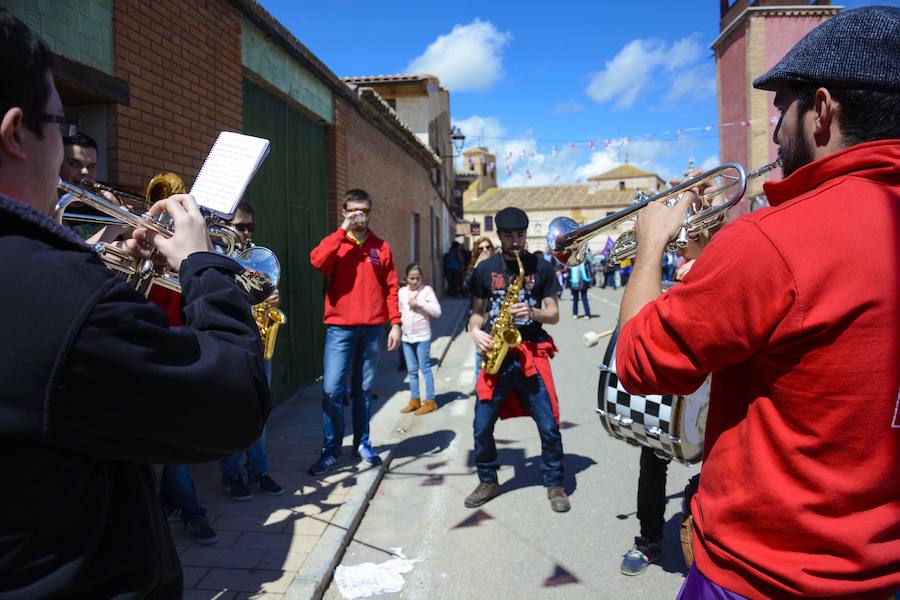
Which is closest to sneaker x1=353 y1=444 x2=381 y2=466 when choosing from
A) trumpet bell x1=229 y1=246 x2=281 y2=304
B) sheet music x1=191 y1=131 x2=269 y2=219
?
trumpet bell x1=229 y1=246 x2=281 y2=304

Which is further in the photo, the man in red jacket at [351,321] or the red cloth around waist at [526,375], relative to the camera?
the man in red jacket at [351,321]

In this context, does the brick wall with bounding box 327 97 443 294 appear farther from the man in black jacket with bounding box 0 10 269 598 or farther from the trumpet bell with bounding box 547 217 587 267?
the man in black jacket with bounding box 0 10 269 598

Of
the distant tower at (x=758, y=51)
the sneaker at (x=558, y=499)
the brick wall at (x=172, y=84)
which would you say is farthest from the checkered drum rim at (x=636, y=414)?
the distant tower at (x=758, y=51)

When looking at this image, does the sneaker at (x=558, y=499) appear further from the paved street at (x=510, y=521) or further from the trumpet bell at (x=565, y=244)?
the trumpet bell at (x=565, y=244)

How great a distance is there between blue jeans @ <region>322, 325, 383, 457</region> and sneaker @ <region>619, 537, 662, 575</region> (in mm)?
2326

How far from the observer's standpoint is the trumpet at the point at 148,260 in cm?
175

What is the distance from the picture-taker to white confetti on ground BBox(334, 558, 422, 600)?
3.31 metres

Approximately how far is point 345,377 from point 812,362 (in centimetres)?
407

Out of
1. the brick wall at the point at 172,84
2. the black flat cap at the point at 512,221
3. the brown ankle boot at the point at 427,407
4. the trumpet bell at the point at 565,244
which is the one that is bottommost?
the brown ankle boot at the point at 427,407

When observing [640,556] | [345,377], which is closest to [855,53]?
[640,556]

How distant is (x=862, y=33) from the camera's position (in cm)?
134

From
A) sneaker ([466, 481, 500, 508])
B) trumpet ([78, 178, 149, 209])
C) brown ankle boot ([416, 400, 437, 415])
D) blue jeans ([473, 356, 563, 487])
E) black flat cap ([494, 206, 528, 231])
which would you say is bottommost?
sneaker ([466, 481, 500, 508])

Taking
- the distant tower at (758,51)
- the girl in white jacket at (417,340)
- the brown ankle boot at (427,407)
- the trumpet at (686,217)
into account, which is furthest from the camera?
the distant tower at (758,51)

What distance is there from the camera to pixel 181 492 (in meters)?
3.66
